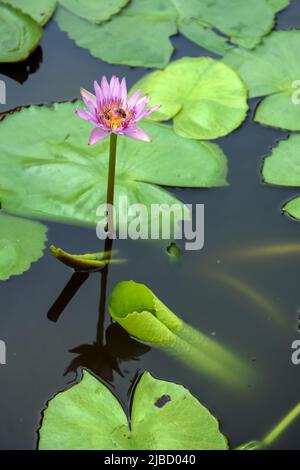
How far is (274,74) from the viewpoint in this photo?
3.11 metres

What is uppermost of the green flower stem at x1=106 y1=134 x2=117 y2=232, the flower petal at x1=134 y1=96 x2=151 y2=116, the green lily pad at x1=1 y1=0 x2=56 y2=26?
the green lily pad at x1=1 y1=0 x2=56 y2=26

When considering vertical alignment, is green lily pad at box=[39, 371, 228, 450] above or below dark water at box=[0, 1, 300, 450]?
below

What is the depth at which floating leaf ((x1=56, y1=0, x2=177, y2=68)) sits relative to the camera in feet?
10.4

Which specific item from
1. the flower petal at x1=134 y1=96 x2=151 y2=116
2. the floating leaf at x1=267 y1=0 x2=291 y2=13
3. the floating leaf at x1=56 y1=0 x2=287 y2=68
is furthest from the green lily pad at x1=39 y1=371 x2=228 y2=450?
the floating leaf at x1=267 y1=0 x2=291 y2=13

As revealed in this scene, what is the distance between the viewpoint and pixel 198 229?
2.53 metres

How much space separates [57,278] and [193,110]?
0.98 metres

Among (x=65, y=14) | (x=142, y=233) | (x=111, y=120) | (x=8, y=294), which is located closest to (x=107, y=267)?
(x=142, y=233)

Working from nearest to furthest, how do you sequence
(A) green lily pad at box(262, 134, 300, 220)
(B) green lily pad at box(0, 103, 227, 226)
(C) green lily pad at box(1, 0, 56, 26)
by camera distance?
(B) green lily pad at box(0, 103, 227, 226), (A) green lily pad at box(262, 134, 300, 220), (C) green lily pad at box(1, 0, 56, 26)

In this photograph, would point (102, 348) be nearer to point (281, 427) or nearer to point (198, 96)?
point (281, 427)

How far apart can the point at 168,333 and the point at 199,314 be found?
0.18m

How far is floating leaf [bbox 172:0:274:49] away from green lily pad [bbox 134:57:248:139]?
0.85 ft

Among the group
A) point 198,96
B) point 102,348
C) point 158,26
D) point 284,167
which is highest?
point 158,26

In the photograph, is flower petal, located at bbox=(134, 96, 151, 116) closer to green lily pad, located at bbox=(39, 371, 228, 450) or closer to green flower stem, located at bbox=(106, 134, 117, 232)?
green flower stem, located at bbox=(106, 134, 117, 232)

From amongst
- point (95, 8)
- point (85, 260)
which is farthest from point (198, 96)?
point (85, 260)
